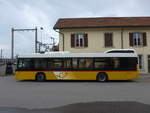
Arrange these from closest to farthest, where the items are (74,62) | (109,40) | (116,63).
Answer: (116,63), (74,62), (109,40)

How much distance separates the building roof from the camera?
25.0 metres

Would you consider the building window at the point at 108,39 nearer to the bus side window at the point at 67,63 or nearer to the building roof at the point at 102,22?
the building roof at the point at 102,22

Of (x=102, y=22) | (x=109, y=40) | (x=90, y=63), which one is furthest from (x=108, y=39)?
(x=90, y=63)

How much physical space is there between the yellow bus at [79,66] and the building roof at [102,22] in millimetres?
7764

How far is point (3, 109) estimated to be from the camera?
7.12 m

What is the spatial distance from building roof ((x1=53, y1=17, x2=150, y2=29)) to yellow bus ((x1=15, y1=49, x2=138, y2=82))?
7764mm

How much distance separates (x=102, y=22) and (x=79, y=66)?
10254mm

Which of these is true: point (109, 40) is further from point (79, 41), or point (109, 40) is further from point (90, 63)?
point (90, 63)

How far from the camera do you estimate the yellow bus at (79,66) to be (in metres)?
17.5

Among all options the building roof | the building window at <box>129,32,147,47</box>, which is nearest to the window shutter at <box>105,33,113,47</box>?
the building roof

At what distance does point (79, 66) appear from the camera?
17781 mm

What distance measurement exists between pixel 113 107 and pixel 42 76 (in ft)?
37.7

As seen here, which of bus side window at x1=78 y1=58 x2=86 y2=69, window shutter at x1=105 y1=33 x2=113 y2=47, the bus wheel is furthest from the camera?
window shutter at x1=105 y1=33 x2=113 y2=47

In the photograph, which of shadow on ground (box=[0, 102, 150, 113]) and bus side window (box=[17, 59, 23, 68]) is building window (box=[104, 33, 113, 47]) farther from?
shadow on ground (box=[0, 102, 150, 113])
